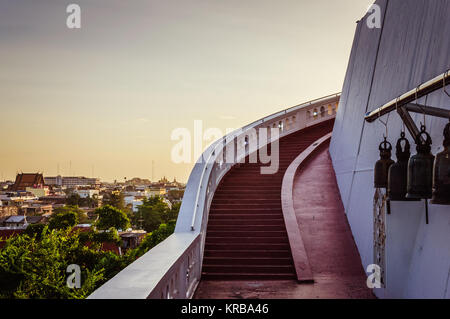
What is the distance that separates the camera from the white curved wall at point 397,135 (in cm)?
468

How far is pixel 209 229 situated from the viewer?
31.8 feet

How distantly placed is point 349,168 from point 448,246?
5.91 meters

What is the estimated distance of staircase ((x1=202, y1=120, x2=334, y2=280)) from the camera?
8266 mm

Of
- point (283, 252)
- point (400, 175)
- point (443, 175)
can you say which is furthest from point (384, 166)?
point (283, 252)

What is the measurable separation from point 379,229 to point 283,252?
244cm

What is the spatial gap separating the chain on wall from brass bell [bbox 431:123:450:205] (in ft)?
9.77

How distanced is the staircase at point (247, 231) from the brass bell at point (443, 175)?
4821mm

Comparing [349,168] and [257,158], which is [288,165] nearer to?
[257,158]

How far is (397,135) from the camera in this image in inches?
249

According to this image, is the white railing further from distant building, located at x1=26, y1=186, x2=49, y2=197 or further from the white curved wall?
distant building, located at x1=26, y1=186, x2=49, y2=197

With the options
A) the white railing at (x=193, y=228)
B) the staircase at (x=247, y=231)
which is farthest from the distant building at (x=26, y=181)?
the staircase at (x=247, y=231)

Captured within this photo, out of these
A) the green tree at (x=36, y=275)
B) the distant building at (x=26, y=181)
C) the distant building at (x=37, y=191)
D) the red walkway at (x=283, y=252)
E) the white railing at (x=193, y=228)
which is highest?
the white railing at (x=193, y=228)

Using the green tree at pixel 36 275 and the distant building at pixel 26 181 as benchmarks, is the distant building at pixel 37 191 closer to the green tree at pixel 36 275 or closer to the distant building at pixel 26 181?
the distant building at pixel 26 181
